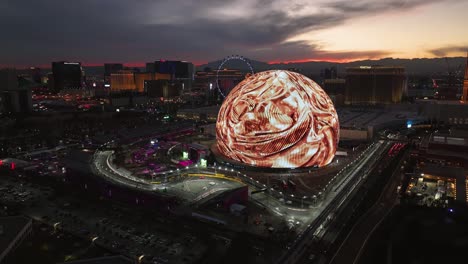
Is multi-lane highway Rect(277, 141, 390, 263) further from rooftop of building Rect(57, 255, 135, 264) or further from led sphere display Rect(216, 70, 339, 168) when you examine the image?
rooftop of building Rect(57, 255, 135, 264)

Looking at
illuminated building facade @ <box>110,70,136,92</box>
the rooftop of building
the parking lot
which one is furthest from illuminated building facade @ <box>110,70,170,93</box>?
the rooftop of building

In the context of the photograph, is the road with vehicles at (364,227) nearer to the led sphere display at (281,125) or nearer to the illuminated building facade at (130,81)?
the led sphere display at (281,125)

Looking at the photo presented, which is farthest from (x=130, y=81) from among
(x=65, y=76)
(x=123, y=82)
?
(x=65, y=76)

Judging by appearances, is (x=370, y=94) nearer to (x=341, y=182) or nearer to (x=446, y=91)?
(x=446, y=91)

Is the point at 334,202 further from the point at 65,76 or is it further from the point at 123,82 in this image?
the point at 123,82

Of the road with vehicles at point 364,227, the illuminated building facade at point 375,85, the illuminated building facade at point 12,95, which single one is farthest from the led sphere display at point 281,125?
the illuminated building facade at point 375,85

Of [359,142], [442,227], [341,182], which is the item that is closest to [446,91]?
[359,142]
